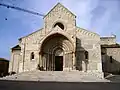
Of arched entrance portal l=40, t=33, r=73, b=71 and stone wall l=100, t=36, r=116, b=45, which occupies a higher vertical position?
stone wall l=100, t=36, r=116, b=45

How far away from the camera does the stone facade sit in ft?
93.9

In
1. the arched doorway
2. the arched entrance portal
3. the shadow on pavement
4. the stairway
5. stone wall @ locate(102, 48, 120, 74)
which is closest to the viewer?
the shadow on pavement

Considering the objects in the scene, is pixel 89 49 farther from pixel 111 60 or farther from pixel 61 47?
pixel 111 60

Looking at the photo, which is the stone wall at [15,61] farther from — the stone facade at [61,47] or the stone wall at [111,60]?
the stone wall at [111,60]

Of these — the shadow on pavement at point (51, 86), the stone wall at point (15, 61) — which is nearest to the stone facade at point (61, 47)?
the stone wall at point (15, 61)

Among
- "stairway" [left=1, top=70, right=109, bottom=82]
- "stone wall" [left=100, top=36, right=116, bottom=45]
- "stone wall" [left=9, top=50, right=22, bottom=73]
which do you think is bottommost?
"stairway" [left=1, top=70, right=109, bottom=82]

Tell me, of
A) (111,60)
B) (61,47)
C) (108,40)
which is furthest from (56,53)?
(108,40)

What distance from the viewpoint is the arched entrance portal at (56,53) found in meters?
28.8

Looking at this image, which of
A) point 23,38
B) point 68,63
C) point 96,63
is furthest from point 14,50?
point 96,63

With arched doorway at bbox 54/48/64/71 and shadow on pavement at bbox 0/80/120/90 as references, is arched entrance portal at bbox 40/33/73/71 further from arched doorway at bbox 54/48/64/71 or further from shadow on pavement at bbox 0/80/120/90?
shadow on pavement at bbox 0/80/120/90

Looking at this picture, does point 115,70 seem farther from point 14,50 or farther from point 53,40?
point 14,50

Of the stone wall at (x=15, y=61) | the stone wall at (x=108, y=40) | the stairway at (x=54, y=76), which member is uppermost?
the stone wall at (x=108, y=40)

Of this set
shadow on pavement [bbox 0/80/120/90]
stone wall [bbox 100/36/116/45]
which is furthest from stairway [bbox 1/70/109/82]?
stone wall [bbox 100/36/116/45]

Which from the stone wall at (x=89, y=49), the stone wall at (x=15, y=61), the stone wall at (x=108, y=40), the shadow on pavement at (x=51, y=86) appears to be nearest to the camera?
the shadow on pavement at (x=51, y=86)
